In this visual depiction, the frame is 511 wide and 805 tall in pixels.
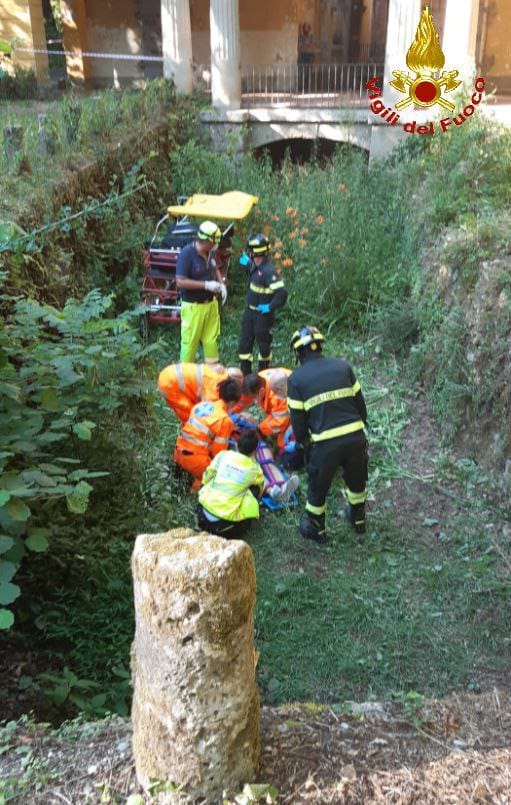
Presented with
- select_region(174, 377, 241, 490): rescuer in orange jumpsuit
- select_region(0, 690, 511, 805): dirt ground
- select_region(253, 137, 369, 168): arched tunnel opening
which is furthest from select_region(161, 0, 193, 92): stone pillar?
select_region(0, 690, 511, 805): dirt ground

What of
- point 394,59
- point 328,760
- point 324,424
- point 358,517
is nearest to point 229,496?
point 324,424

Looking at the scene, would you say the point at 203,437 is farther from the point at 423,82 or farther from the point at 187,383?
the point at 423,82

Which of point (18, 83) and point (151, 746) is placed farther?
point (18, 83)

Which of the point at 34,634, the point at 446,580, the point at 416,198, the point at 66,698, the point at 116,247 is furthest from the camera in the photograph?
the point at 416,198

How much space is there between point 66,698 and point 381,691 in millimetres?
1758

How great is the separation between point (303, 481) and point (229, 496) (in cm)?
129

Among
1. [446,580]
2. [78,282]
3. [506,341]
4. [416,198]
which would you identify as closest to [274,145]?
[416,198]

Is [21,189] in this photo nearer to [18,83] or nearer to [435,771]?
[435,771]

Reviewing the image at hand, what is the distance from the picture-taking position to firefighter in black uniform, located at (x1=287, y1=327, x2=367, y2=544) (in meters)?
5.34

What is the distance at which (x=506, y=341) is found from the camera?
5895mm

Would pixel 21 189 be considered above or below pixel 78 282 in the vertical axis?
above

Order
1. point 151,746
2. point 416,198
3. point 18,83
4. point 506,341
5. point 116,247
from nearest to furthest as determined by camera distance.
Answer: point 151,746, point 506,341, point 116,247, point 416,198, point 18,83

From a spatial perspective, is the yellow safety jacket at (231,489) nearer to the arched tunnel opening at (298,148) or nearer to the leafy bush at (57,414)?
the leafy bush at (57,414)

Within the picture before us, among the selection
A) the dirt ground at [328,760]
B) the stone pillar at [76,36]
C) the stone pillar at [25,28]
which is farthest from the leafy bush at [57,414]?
the stone pillar at [76,36]
